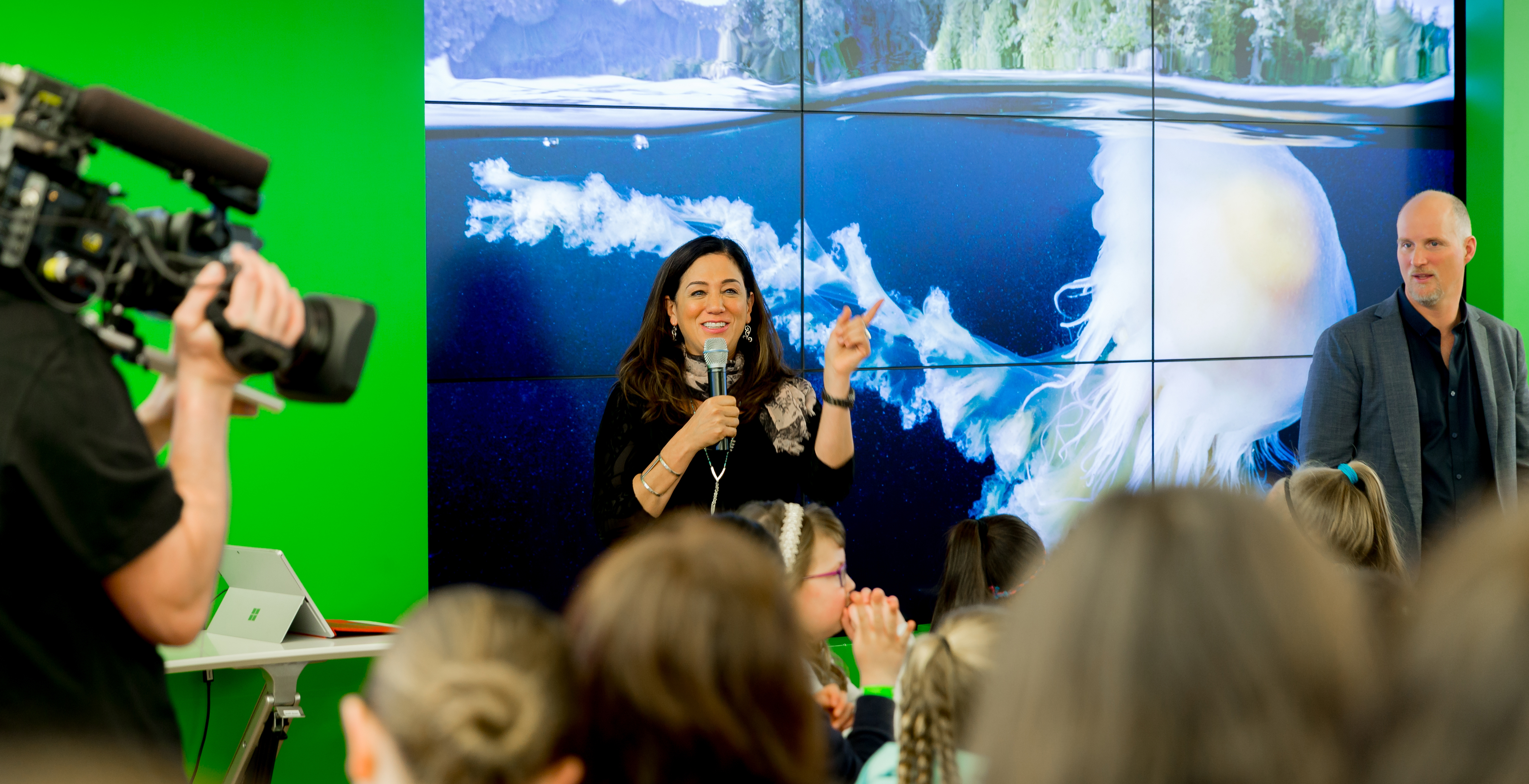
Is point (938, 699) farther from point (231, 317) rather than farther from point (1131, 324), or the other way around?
point (1131, 324)

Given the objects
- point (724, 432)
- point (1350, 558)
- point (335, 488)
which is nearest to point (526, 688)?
point (724, 432)

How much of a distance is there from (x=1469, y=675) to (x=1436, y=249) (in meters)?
3.16

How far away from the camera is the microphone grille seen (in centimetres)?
271

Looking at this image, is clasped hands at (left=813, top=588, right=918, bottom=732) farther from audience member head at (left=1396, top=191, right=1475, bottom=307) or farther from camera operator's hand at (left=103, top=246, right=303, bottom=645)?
audience member head at (left=1396, top=191, right=1475, bottom=307)

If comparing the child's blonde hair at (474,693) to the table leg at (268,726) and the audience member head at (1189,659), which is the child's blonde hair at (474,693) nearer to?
the audience member head at (1189,659)

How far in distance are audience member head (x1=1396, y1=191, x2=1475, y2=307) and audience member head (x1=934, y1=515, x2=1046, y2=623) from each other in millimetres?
1780

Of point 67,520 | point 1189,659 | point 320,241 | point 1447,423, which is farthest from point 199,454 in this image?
point 1447,423

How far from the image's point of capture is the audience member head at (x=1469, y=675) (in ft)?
2.62

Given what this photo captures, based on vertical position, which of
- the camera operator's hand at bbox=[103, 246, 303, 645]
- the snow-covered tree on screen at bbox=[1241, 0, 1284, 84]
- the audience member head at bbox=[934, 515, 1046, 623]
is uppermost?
the snow-covered tree on screen at bbox=[1241, 0, 1284, 84]

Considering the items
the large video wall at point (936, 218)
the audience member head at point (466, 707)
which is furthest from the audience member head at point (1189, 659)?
the large video wall at point (936, 218)

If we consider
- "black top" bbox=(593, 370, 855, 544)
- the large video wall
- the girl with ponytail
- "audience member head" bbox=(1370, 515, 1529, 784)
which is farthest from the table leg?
"audience member head" bbox=(1370, 515, 1529, 784)

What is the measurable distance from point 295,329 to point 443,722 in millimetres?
611

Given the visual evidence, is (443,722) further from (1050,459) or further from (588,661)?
(1050,459)

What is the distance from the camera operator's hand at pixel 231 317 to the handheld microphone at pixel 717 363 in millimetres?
1396
